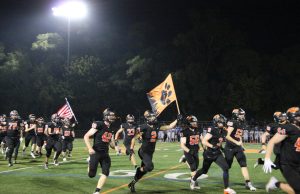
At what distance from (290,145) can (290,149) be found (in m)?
0.09

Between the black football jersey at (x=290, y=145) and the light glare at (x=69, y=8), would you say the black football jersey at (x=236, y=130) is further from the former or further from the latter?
the light glare at (x=69, y=8)

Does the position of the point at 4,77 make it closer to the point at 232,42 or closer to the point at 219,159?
the point at 232,42

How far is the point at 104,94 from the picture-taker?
50.4 m

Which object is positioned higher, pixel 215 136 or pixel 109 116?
pixel 109 116

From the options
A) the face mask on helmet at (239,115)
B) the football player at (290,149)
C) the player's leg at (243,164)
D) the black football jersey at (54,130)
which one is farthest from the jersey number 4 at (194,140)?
the black football jersey at (54,130)

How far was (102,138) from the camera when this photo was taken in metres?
11.2

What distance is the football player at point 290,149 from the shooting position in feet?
26.1

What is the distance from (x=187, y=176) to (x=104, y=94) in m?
36.0

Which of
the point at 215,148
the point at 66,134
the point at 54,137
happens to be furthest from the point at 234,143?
the point at 66,134

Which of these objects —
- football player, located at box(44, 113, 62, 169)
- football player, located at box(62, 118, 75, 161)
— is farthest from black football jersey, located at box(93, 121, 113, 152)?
football player, located at box(62, 118, 75, 161)

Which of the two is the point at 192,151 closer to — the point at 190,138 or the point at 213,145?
the point at 190,138

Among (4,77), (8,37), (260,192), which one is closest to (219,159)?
(260,192)

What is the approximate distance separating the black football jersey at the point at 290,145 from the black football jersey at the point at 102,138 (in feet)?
15.5

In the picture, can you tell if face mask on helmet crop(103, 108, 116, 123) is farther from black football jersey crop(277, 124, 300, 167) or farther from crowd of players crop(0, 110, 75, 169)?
crowd of players crop(0, 110, 75, 169)
